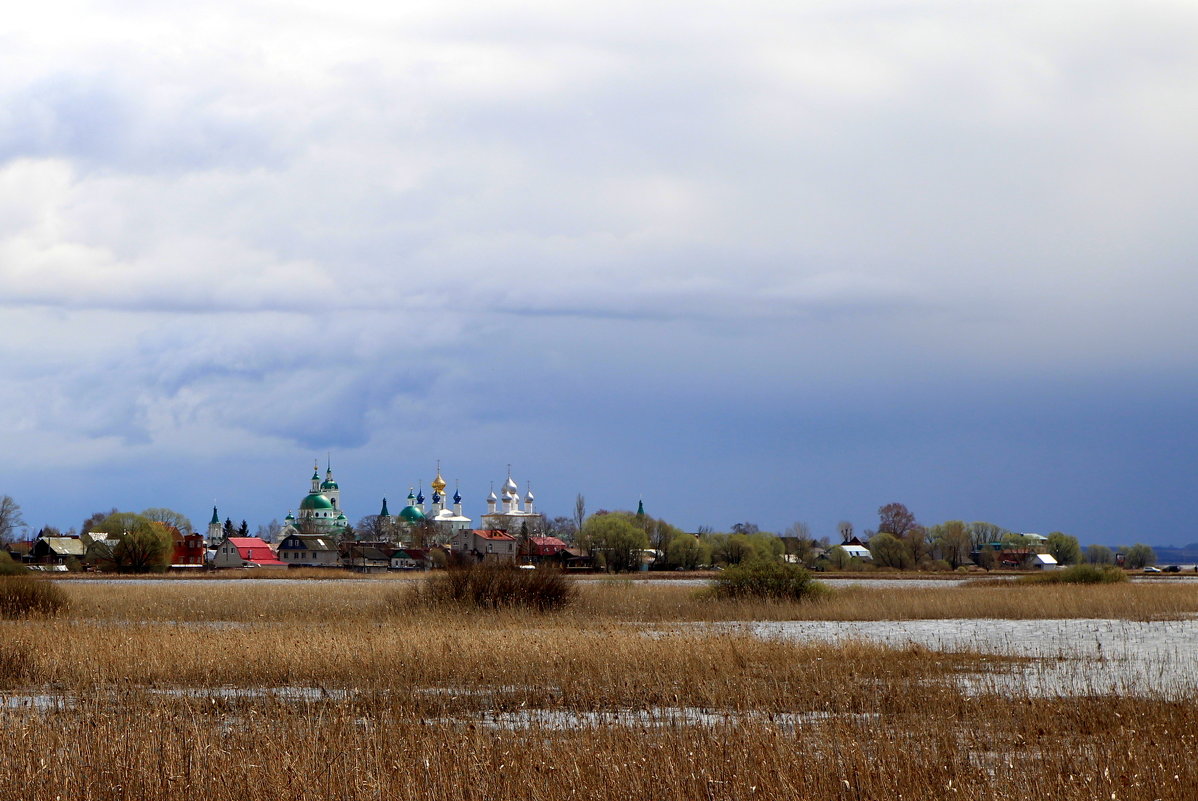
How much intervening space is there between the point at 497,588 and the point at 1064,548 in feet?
537

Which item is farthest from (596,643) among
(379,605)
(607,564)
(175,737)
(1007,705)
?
(607,564)

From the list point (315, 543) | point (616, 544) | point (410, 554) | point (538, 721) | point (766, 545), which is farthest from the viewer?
point (315, 543)

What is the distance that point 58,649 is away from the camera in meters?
24.8

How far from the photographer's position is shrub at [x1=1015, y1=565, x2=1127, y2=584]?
2474 inches

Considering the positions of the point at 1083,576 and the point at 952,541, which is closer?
the point at 1083,576

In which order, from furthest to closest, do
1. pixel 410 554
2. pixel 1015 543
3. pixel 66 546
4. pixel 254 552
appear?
pixel 1015 543 → pixel 410 554 → pixel 254 552 → pixel 66 546

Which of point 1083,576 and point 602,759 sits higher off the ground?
point 602,759

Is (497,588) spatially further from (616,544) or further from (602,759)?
(616,544)

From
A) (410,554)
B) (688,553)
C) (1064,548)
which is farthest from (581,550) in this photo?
(1064,548)

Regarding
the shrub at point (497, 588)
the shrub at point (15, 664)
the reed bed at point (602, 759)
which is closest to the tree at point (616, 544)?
the shrub at point (497, 588)

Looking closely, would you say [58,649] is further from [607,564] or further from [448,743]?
[607,564]

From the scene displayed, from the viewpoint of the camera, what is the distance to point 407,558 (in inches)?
6969

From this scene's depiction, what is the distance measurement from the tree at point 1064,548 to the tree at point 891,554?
4094 centimetres

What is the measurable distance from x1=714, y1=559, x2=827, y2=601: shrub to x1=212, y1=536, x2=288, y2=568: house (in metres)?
131
